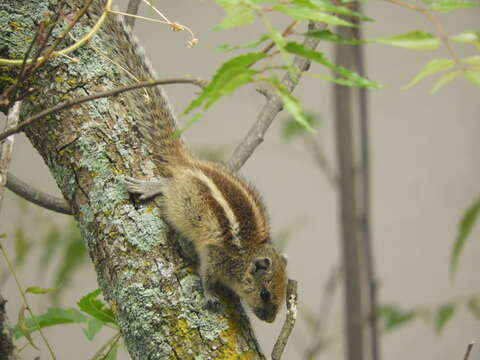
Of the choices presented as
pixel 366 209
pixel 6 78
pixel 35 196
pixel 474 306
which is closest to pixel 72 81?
pixel 6 78

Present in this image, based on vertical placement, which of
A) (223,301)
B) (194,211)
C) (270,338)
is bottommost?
(223,301)

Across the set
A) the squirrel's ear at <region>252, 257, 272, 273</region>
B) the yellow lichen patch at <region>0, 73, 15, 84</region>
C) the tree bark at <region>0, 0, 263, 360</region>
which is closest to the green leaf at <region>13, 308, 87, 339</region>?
the tree bark at <region>0, 0, 263, 360</region>

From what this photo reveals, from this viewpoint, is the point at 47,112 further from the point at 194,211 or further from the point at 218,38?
the point at 218,38

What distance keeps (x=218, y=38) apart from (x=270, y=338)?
89.4 inches

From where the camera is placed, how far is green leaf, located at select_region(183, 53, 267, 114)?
63cm

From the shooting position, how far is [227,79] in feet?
2.14

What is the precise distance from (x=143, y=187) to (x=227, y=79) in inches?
27.0

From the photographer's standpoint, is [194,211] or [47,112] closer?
[47,112]

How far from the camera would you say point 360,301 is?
4.64ft

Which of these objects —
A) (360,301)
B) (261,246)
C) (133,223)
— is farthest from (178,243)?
(261,246)

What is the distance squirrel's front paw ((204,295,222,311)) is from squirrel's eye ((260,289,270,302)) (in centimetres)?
66

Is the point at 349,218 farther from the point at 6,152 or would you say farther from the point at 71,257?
the point at 71,257

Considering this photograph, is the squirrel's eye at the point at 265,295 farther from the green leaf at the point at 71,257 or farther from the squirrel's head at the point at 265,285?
the green leaf at the point at 71,257

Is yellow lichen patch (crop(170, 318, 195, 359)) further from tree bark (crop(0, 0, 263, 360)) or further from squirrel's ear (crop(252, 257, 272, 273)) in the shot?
squirrel's ear (crop(252, 257, 272, 273))
